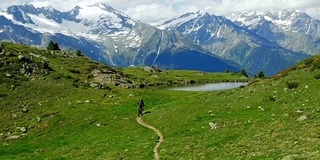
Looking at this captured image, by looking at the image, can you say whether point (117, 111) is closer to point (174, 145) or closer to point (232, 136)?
point (174, 145)

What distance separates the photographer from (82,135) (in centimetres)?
5216

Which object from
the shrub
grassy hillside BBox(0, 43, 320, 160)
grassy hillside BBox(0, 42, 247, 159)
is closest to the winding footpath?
grassy hillside BBox(0, 43, 320, 160)

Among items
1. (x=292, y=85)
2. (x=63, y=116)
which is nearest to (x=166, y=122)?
(x=292, y=85)

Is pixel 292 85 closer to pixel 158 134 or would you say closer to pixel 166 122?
pixel 166 122

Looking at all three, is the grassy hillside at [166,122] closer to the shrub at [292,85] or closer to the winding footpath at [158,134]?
the shrub at [292,85]

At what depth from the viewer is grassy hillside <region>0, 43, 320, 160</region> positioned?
3059 cm

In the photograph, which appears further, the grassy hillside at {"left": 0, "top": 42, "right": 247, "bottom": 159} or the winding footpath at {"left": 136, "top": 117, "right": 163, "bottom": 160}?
the grassy hillside at {"left": 0, "top": 42, "right": 247, "bottom": 159}

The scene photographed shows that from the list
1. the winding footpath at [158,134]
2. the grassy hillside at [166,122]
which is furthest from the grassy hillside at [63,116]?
the winding footpath at [158,134]

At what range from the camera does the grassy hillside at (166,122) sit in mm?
30594

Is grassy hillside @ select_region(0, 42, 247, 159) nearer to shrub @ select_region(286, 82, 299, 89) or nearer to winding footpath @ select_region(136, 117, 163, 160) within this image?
winding footpath @ select_region(136, 117, 163, 160)

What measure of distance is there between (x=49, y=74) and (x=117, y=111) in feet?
109

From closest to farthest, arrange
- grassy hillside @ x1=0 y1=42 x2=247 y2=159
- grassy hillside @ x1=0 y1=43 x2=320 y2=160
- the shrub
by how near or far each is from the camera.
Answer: grassy hillside @ x1=0 y1=43 x2=320 y2=160, grassy hillside @ x1=0 y1=42 x2=247 y2=159, the shrub

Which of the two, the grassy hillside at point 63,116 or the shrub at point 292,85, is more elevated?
the shrub at point 292,85

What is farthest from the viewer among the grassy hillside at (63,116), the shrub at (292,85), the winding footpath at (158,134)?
the shrub at (292,85)
